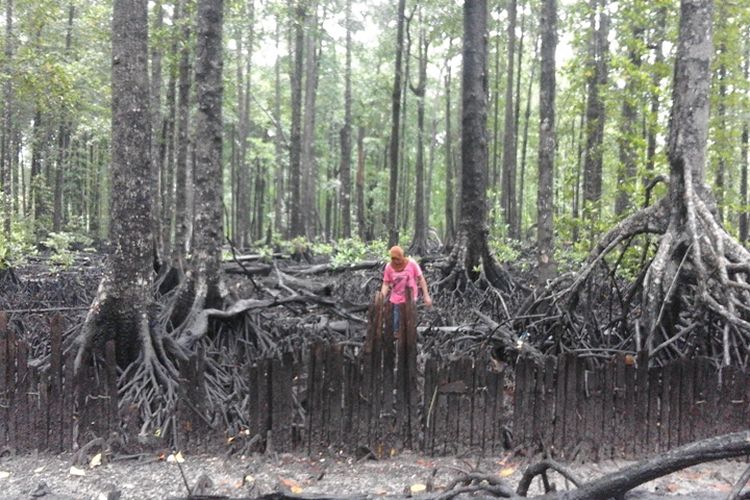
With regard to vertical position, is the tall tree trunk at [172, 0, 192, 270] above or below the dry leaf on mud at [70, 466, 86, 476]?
above

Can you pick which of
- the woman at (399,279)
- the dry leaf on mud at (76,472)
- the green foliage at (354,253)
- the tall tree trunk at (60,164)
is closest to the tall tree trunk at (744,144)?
the green foliage at (354,253)

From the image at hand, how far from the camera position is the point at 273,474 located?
5004 millimetres

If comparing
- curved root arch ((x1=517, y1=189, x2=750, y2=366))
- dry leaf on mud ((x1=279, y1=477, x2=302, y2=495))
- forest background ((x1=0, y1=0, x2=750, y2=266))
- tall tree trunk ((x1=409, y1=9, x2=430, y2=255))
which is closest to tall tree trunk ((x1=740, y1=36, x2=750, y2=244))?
forest background ((x1=0, y1=0, x2=750, y2=266))

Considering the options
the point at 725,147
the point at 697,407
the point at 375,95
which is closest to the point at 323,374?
the point at 697,407

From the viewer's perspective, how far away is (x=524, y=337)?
764cm

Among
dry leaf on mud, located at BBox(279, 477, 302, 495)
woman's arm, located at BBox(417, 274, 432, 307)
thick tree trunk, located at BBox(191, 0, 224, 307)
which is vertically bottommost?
dry leaf on mud, located at BBox(279, 477, 302, 495)

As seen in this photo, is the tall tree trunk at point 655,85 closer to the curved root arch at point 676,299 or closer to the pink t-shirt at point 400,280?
the curved root arch at point 676,299

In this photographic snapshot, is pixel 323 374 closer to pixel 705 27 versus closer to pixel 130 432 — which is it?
pixel 130 432

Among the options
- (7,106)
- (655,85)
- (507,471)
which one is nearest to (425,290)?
(507,471)

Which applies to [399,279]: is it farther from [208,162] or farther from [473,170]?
[473,170]

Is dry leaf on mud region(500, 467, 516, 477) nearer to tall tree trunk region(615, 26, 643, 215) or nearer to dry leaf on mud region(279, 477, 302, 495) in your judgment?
dry leaf on mud region(279, 477, 302, 495)

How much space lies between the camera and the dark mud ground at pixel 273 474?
4.72 m

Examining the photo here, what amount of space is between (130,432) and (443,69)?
30849 millimetres

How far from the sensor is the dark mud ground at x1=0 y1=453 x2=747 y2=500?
4.72m
